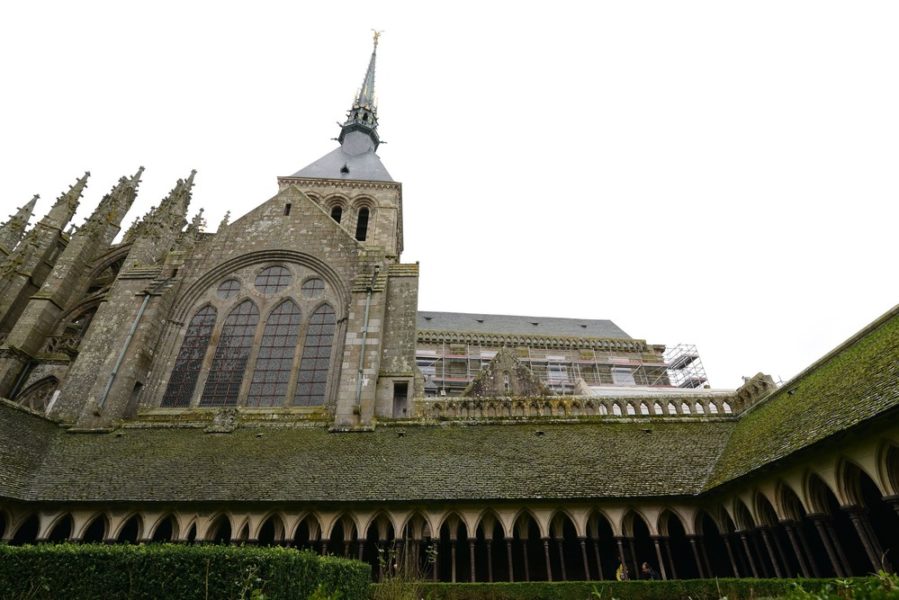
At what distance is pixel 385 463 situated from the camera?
49.0 ft

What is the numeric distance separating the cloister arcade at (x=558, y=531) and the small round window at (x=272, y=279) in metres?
10.8

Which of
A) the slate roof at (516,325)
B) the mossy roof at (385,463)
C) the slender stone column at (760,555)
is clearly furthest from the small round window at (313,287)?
the slate roof at (516,325)

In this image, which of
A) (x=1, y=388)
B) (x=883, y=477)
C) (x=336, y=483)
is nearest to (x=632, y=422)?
(x=883, y=477)

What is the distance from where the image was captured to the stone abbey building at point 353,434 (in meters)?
11.6

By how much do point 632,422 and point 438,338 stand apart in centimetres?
2977

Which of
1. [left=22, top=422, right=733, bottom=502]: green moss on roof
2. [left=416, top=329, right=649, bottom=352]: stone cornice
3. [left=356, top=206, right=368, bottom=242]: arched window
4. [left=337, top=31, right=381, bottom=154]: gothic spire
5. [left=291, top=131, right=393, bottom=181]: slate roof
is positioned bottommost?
[left=22, top=422, right=733, bottom=502]: green moss on roof

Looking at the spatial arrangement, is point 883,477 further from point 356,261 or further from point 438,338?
point 438,338

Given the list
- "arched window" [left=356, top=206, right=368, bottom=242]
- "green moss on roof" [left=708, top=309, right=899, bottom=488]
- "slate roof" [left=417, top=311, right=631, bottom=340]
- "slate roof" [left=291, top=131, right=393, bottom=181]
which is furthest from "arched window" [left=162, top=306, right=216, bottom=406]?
"slate roof" [left=417, top=311, right=631, bottom=340]

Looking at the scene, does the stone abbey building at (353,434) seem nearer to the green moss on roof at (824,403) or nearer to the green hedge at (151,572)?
the green moss on roof at (824,403)

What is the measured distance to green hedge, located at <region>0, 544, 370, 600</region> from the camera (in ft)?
25.2

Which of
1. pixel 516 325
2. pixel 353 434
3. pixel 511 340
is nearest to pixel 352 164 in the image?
pixel 511 340

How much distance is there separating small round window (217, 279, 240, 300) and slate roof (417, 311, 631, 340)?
2499 cm

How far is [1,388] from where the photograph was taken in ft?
63.6

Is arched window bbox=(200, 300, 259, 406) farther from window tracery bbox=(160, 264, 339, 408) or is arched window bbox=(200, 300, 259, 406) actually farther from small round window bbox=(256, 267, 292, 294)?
small round window bbox=(256, 267, 292, 294)
